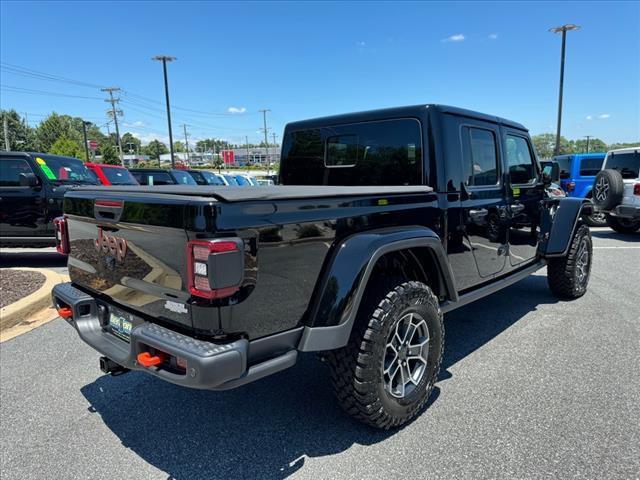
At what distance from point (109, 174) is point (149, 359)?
28.9 ft

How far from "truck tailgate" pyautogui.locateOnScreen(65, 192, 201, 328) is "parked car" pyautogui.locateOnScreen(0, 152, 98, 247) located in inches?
208

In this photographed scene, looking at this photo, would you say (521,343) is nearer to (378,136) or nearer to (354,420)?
(354,420)

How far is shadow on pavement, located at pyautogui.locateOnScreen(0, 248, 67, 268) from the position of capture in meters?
7.47

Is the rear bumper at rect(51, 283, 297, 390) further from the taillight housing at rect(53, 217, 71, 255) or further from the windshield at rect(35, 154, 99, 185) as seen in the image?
the windshield at rect(35, 154, 99, 185)

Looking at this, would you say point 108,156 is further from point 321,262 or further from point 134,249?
point 321,262

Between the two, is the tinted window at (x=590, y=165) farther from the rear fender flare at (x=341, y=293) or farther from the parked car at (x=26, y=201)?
the parked car at (x=26, y=201)

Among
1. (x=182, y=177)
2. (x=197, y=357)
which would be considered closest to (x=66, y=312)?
(x=197, y=357)

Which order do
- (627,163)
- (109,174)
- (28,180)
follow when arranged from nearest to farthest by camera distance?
(28,180) → (109,174) → (627,163)

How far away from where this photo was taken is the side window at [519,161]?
13.5ft

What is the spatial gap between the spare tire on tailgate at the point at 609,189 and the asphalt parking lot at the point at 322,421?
5.93 meters

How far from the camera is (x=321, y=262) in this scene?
2.26m

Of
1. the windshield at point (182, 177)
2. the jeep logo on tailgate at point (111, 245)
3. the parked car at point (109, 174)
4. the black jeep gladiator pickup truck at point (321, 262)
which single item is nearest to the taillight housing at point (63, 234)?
the black jeep gladiator pickup truck at point (321, 262)

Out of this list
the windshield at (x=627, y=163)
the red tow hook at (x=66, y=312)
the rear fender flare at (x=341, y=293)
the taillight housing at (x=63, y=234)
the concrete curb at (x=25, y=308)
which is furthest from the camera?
the windshield at (x=627, y=163)

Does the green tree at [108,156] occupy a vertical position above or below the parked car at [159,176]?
above
